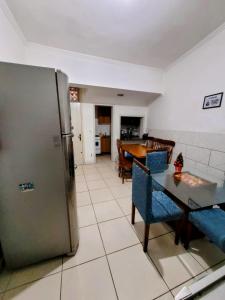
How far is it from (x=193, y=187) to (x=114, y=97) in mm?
3378

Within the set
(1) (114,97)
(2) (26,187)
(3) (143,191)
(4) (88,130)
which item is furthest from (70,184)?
(1) (114,97)

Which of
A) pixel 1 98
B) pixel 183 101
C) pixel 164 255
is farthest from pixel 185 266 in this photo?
pixel 183 101

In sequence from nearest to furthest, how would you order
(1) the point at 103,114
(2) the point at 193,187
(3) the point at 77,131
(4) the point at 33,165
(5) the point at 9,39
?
1. (4) the point at 33,165
2. (2) the point at 193,187
3. (5) the point at 9,39
4. (3) the point at 77,131
5. (1) the point at 103,114

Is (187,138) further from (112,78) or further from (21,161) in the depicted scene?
(21,161)

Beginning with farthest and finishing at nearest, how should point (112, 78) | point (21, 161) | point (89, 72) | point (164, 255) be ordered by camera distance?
point (112, 78), point (89, 72), point (164, 255), point (21, 161)

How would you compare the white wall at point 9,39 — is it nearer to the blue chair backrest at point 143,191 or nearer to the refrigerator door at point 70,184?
the refrigerator door at point 70,184

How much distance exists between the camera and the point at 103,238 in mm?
1588

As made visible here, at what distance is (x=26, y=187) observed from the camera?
3.44ft

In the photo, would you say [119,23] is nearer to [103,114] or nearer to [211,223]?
[211,223]

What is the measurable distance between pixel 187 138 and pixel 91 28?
276 centimetres

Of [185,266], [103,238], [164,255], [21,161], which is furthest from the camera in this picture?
[103,238]

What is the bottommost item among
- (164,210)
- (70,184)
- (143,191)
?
(164,210)

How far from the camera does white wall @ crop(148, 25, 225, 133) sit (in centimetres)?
220

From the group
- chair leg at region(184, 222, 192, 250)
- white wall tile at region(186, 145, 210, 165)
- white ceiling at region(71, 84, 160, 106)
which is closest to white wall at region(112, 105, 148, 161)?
white ceiling at region(71, 84, 160, 106)
